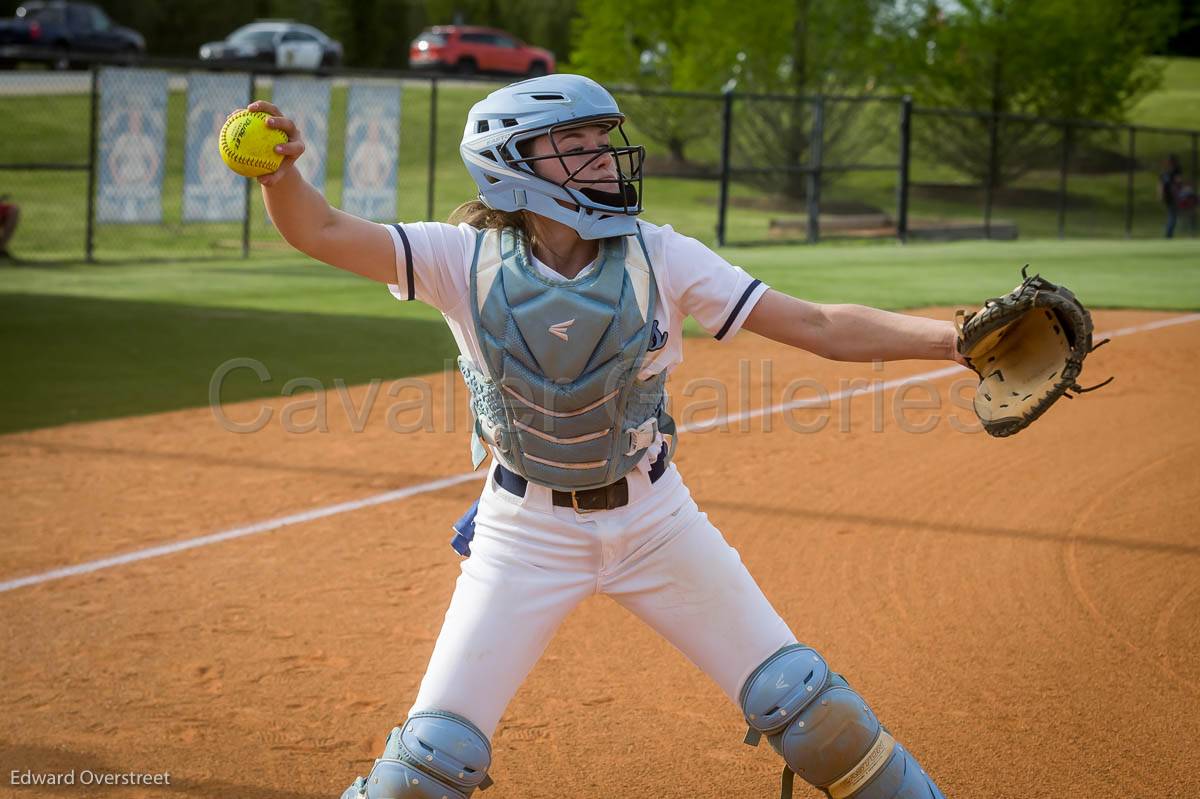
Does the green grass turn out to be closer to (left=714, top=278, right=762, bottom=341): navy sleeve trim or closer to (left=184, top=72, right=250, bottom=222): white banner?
(left=184, top=72, right=250, bottom=222): white banner

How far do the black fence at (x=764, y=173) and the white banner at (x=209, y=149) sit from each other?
208cm

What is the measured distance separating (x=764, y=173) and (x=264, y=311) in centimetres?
1785

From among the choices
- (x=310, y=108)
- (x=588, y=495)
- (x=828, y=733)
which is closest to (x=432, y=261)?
(x=588, y=495)

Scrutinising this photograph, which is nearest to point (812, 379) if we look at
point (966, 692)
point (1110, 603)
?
point (1110, 603)

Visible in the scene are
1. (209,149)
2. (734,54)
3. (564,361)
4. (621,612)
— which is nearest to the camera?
(564,361)

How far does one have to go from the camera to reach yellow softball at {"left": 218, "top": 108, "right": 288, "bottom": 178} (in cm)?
320

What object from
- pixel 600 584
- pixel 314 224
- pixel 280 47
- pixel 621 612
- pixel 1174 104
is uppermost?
pixel 1174 104

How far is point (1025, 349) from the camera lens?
346 centimetres

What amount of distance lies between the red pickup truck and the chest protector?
42518 millimetres

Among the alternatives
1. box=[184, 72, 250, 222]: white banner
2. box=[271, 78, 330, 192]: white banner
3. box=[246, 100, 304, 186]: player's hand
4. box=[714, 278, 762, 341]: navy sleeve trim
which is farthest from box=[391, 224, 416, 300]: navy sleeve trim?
box=[271, 78, 330, 192]: white banner

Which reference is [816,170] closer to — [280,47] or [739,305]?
[739,305]

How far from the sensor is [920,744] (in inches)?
177

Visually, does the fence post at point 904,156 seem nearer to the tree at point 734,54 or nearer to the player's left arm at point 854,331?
the tree at point 734,54

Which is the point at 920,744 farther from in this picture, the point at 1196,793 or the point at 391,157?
the point at 391,157
